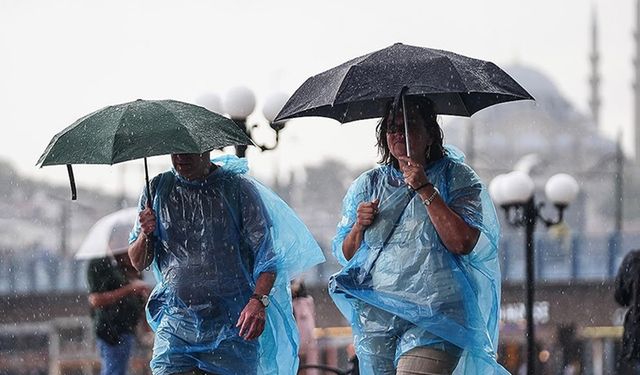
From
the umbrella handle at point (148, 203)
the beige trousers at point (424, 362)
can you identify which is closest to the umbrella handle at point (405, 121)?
the beige trousers at point (424, 362)

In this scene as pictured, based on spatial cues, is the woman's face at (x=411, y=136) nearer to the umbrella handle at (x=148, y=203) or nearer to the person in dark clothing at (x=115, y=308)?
the umbrella handle at (x=148, y=203)

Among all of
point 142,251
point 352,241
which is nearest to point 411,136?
point 352,241

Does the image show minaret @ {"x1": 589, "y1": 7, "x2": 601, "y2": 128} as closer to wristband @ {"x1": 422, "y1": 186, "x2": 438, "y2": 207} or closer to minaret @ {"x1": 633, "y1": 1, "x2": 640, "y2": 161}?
minaret @ {"x1": 633, "y1": 1, "x2": 640, "y2": 161}

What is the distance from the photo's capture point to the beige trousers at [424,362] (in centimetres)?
430

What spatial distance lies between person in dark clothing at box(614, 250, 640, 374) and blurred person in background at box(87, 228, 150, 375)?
284cm

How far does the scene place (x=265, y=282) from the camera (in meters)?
4.73

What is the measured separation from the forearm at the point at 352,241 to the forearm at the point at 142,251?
0.71 meters

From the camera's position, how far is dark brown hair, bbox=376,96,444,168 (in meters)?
4.53

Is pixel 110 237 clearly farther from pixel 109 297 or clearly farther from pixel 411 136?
pixel 411 136

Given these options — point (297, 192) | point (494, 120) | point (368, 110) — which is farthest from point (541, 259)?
point (494, 120)

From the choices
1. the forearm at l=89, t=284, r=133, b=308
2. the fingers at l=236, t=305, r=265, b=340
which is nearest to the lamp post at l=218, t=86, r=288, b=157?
the forearm at l=89, t=284, r=133, b=308

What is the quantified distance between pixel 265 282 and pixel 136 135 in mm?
705

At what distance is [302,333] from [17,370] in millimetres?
15756

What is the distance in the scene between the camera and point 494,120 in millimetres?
90625
